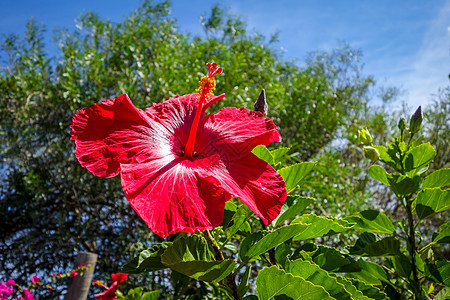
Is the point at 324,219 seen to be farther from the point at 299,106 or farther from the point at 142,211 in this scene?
the point at 299,106

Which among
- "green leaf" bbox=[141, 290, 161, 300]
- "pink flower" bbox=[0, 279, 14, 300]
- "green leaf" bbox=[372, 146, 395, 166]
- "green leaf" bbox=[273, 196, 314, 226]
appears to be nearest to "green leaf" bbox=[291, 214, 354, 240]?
"green leaf" bbox=[273, 196, 314, 226]

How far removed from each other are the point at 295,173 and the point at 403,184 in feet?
1.14

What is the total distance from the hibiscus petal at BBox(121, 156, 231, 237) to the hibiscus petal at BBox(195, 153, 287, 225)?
3 centimetres

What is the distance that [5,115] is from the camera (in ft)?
11.4

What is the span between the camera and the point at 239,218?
0.78m

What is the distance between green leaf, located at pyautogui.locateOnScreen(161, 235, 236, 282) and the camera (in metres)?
0.56

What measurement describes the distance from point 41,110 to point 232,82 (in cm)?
206

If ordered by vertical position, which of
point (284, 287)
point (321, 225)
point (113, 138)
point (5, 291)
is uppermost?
point (113, 138)

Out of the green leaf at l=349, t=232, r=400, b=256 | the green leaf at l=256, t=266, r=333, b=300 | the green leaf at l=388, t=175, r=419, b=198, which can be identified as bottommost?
the green leaf at l=256, t=266, r=333, b=300

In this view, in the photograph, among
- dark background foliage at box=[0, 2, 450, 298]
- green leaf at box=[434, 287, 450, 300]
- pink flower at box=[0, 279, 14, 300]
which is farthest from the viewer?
dark background foliage at box=[0, 2, 450, 298]

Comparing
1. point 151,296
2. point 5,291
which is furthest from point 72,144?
point 151,296

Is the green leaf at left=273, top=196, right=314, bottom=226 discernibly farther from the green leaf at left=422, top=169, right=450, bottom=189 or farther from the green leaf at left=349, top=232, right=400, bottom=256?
the green leaf at left=422, top=169, right=450, bottom=189

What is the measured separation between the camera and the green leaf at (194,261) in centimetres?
56

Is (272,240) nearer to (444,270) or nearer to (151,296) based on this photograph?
(444,270)
